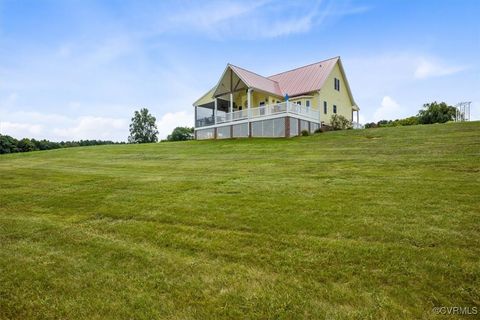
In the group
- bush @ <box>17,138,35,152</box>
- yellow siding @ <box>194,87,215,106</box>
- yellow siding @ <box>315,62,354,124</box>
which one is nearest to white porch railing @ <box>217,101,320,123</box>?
yellow siding @ <box>315,62,354,124</box>

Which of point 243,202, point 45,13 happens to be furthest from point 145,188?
point 45,13

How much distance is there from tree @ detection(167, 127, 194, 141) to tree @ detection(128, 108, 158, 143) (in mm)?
7746

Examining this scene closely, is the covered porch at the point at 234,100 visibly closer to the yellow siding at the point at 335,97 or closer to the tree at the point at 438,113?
the yellow siding at the point at 335,97

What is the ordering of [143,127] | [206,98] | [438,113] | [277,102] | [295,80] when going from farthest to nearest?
1. [143,127]
2. [206,98]
3. [295,80]
4. [277,102]
5. [438,113]

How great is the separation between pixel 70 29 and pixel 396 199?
19.9 meters

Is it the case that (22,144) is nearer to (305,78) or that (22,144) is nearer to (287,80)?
(287,80)

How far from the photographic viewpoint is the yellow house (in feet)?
83.5

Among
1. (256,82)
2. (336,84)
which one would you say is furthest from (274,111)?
(336,84)

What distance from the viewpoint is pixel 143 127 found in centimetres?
7050

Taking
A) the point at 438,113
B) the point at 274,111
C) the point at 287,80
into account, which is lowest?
the point at 438,113

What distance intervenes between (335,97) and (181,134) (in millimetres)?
36054

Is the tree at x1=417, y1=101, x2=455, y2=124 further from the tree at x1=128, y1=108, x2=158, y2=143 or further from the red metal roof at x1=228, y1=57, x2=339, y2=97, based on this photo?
the tree at x1=128, y1=108, x2=158, y2=143

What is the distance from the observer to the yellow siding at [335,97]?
29047 millimetres

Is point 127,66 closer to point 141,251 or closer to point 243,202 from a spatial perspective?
point 243,202
